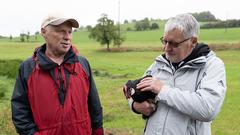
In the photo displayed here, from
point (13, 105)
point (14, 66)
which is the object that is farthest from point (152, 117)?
point (14, 66)

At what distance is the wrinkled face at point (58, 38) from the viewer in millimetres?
4148

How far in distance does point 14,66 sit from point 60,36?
75.2ft

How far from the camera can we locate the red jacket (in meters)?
4.04

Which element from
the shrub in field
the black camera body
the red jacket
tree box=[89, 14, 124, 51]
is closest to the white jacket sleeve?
the black camera body

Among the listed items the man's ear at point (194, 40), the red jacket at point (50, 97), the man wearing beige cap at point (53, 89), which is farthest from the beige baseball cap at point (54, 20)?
the man's ear at point (194, 40)

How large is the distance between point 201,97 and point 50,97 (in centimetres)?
152

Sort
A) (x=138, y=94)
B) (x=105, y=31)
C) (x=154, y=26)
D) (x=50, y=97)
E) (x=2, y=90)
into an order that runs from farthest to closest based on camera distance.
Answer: (x=154, y=26) → (x=105, y=31) → (x=2, y=90) → (x=50, y=97) → (x=138, y=94)

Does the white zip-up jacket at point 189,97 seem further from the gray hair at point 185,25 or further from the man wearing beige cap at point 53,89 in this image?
the man wearing beige cap at point 53,89

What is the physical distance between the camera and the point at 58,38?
414 centimetres

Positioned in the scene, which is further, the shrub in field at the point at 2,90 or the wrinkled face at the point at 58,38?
the shrub in field at the point at 2,90

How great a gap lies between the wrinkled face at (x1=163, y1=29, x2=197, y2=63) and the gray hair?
1.2 inches

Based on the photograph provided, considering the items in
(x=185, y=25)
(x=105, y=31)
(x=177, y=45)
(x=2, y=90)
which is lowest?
(x=2, y=90)

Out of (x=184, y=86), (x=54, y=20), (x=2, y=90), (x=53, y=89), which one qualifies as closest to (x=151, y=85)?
(x=184, y=86)

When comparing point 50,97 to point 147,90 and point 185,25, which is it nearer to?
point 147,90
